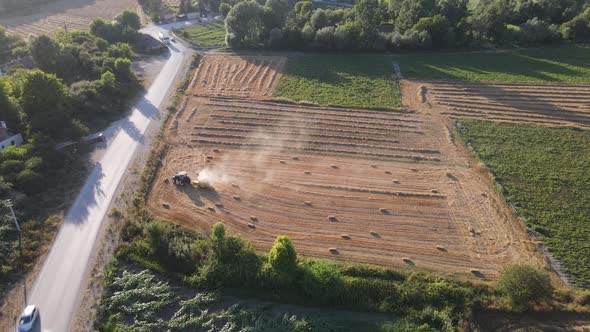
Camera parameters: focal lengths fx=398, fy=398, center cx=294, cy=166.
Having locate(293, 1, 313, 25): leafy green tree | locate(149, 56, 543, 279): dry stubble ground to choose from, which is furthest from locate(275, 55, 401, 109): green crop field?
locate(293, 1, 313, 25): leafy green tree

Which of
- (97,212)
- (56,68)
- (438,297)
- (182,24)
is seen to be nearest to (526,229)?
(438,297)

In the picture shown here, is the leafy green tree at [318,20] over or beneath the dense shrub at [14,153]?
over

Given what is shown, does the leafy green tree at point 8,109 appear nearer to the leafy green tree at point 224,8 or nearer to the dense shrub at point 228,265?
the dense shrub at point 228,265

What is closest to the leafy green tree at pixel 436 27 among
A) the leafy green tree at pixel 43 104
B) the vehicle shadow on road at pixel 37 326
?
the leafy green tree at pixel 43 104

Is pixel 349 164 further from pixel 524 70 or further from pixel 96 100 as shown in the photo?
pixel 524 70

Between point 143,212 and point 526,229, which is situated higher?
point 526,229
